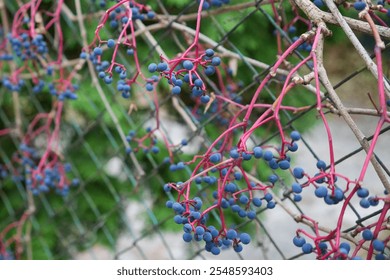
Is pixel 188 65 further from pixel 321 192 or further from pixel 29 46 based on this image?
pixel 29 46

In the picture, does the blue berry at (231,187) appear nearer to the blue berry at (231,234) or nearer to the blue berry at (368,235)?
the blue berry at (231,234)

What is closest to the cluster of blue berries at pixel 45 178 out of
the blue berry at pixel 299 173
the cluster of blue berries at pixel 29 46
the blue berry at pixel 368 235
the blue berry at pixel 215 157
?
the cluster of blue berries at pixel 29 46

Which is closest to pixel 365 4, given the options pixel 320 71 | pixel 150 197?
pixel 320 71

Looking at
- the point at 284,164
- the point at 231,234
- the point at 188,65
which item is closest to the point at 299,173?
the point at 284,164

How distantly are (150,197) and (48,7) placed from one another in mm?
1037

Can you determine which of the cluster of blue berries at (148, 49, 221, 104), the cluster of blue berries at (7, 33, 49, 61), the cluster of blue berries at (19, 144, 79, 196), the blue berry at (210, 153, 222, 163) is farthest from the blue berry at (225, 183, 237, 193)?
the cluster of blue berries at (19, 144, 79, 196)

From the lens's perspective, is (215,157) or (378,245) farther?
(215,157)

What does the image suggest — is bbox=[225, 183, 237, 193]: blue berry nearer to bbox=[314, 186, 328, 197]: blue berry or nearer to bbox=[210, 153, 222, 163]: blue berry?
bbox=[210, 153, 222, 163]: blue berry

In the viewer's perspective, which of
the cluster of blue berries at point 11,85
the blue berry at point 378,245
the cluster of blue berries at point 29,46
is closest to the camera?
the blue berry at point 378,245

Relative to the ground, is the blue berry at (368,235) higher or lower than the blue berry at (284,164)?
lower

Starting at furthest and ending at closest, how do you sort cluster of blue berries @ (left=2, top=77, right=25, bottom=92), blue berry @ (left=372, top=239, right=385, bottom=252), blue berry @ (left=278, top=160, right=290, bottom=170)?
cluster of blue berries @ (left=2, top=77, right=25, bottom=92) → blue berry @ (left=278, top=160, right=290, bottom=170) → blue berry @ (left=372, top=239, right=385, bottom=252)

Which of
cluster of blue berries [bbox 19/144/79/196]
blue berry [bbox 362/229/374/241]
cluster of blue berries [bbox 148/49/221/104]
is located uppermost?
cluster of blue berries [bbox 19/144/79/196]
